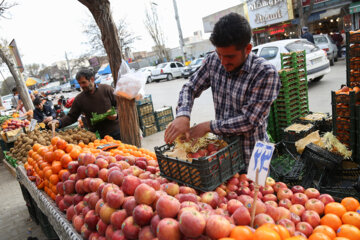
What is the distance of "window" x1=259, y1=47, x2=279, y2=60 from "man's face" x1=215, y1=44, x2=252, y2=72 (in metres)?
7.75

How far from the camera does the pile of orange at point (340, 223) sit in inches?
57.4

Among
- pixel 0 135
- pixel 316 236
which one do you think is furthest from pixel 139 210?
pixel 0 135

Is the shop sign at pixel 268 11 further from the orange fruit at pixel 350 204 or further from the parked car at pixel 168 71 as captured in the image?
the orange fruit at pixel 350 204

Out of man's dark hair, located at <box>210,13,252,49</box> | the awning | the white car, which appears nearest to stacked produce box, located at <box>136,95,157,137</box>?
the white car

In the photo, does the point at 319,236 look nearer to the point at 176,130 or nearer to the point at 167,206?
the point at 167,206

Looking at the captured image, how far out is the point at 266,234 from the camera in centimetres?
129

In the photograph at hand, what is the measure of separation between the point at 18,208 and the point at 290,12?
69.4 feet

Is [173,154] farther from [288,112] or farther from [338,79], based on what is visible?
[338,79]

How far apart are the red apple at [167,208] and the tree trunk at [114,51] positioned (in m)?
2.48

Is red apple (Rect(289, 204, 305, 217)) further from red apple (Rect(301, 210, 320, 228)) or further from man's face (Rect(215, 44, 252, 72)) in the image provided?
man's face (Rect(215, 44, 252, 72))

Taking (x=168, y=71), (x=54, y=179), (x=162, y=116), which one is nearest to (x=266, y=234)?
(x=54, y=179)

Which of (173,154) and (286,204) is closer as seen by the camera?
(286,204)

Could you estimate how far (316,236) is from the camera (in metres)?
1.45

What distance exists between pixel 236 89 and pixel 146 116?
6.40m
